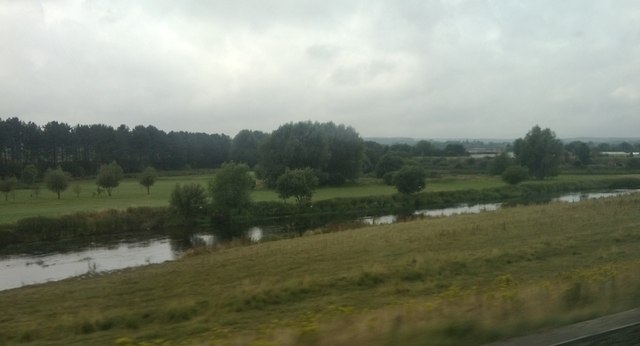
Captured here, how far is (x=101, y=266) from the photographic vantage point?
31438mm

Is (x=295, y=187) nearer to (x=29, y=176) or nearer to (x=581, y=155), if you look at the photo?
(x=29, y=176)

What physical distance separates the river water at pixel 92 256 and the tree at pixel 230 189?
962cm

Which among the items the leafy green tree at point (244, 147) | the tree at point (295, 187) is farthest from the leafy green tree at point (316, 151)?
the leafy green tree at point (244, 147)

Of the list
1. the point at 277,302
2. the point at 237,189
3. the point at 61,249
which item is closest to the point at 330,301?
the point at 277,302

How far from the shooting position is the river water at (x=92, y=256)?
97.9 ft

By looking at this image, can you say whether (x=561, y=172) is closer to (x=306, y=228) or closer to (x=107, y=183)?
(x=306, y=228)

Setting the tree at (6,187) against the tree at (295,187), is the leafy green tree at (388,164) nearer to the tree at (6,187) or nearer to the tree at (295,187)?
the tree at (295,187)

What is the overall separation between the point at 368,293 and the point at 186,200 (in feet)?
141

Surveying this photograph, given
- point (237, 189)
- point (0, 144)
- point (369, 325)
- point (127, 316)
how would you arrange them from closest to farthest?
1. point (369, 325)
2. point (127, 316)
3. point (237, 189)
4. point (0, 144)

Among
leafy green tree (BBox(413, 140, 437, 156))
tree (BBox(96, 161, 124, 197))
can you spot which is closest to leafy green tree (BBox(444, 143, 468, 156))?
leafy green tree (BBox(413, 140, 437, 156))

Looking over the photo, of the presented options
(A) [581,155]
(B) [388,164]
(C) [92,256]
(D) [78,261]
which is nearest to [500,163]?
(B) [388,164]

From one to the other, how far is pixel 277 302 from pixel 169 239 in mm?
32656

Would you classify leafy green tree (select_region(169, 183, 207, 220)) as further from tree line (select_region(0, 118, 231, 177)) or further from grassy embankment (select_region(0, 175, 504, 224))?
tree line (select_region(0, 118, 231, 177))

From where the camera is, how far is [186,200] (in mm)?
54625
